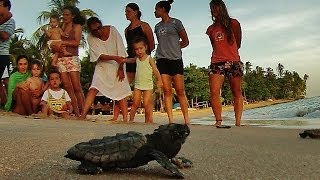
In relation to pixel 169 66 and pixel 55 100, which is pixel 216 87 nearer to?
pixel 169 66

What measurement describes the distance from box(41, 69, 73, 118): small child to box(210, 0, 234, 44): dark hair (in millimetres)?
2709

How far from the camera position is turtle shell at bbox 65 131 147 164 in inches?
92.2

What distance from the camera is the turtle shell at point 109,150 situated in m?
2.34

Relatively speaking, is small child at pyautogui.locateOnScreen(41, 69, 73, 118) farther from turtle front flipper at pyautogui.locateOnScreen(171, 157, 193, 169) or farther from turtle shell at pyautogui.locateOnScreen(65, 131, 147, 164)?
turtle shell at pyautogui.locateOnScreen(65, 131, 147, 164)

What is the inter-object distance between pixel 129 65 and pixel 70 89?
1048mm

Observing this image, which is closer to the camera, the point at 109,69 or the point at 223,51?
the point at 223,51

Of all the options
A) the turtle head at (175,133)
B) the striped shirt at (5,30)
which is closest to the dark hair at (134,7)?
the striped shirt at (5,30)

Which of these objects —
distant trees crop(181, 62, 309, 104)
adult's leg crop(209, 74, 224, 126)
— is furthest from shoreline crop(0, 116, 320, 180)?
distant trees crop(181, 62, 309, 104)

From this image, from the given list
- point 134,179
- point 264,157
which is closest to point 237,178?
point 134,179

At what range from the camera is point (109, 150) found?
2.36 meters

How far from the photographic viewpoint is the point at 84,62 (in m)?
47.7

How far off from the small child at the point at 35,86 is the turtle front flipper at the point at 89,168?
564 cm

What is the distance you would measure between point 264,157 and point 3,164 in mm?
1688

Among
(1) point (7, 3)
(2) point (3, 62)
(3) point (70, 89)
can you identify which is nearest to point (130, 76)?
(3) point (70, 89)
